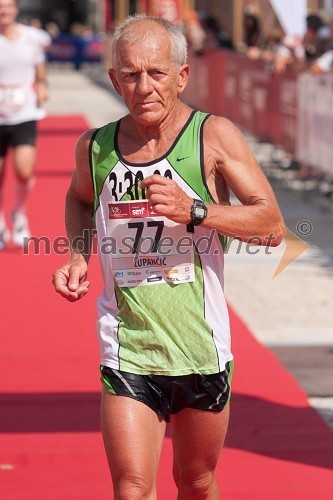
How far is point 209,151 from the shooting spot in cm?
379

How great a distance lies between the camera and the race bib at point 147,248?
3.80 meters

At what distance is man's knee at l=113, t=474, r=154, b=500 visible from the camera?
11.9ft

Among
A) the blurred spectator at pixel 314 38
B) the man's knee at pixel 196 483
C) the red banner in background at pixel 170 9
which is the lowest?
the red banner in background at pixel 170 9

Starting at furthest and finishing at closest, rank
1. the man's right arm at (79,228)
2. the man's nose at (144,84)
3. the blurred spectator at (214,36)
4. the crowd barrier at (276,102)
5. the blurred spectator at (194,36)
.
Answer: the blurred spectator at (194,36), the blurred spectator at (214,36), the crowd barrier at (276,102), the man's right arm at (79,228), the man's nose at (144,84)

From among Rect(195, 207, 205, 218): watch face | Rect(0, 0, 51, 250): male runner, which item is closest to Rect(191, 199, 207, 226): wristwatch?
Rect(195, 207, 205, 218): watch face

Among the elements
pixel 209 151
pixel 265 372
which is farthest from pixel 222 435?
pixel 265 372

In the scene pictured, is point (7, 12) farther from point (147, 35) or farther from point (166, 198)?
point (166, 198)

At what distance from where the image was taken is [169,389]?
12.6ft

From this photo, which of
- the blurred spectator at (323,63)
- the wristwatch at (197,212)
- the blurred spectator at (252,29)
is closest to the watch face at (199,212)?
the wristwatch at (197,212)

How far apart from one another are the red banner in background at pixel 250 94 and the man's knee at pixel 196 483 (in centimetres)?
1072

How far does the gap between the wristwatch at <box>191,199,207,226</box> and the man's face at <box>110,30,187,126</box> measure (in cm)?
32

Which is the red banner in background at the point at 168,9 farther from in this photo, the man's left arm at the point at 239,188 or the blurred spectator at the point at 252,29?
the man's left arm at the point at 239,188

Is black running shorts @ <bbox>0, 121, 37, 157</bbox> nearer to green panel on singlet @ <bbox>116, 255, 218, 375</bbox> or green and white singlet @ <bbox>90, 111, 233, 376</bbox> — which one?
green and white singlet @ <bbox>90, 111, 233, 376</bbox>

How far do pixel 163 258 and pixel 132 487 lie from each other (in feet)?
2.32
